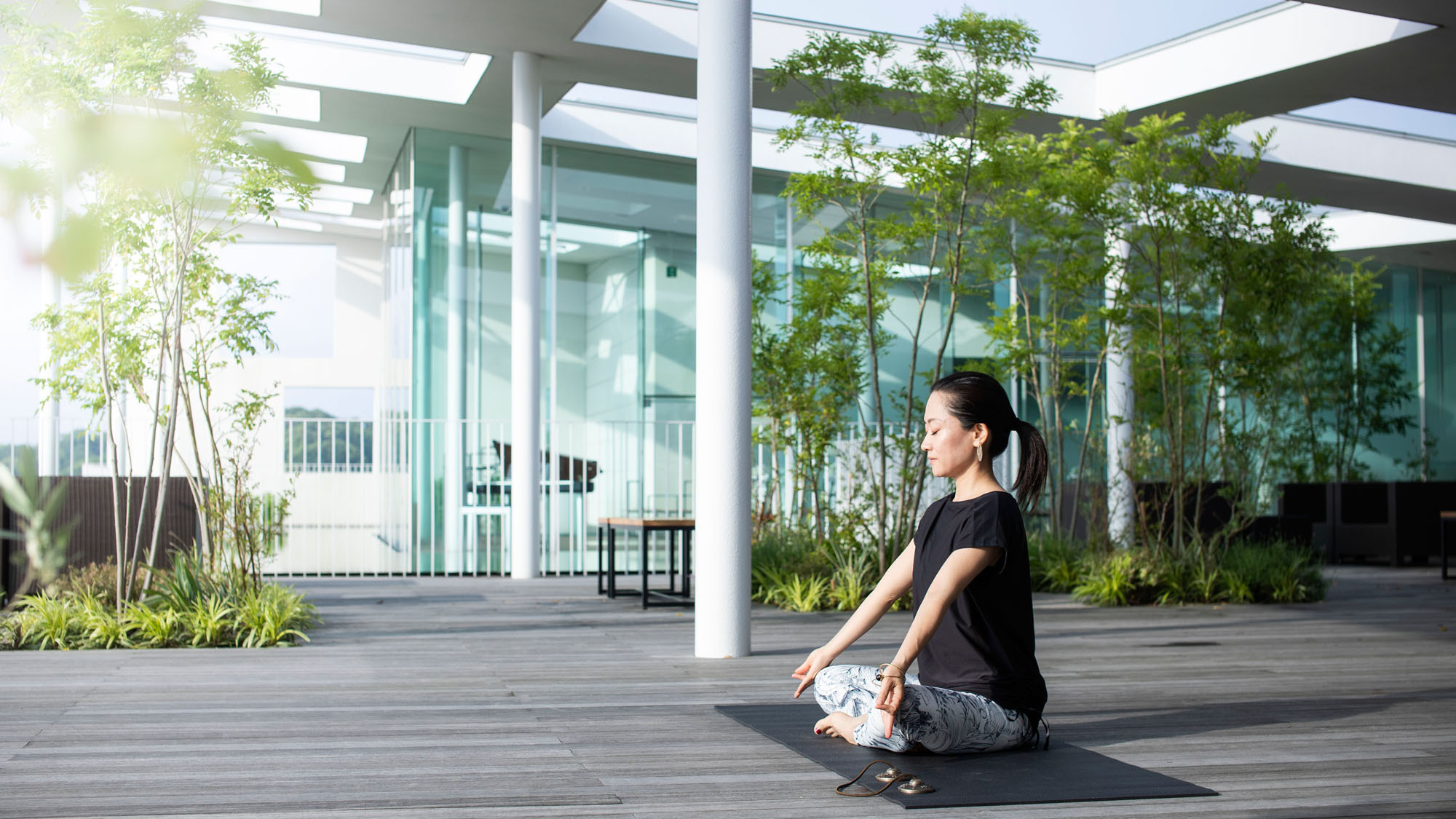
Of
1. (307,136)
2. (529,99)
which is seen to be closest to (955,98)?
(529,99)

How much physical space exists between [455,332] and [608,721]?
789cm

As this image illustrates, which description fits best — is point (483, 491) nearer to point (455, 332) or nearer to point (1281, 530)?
point (455, 332)

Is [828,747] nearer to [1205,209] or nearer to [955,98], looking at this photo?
[955,98]

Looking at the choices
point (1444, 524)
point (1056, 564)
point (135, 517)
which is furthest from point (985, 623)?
point (1444, 524)

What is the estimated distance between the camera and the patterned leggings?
2.77 meters

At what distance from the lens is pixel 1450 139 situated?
38.7 ft

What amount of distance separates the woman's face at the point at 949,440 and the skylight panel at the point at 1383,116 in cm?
995

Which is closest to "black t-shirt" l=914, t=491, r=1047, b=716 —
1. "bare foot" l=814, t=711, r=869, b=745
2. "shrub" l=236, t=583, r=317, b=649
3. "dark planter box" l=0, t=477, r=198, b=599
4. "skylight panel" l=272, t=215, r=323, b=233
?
"bare foot" l=814, t=711, r=869, b=745

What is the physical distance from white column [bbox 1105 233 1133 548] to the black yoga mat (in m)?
5.65

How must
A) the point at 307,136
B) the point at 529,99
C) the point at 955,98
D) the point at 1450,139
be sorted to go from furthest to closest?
the point at 1450,139 → the point at 529,99 → the point at 955,98 → the point at 307,136

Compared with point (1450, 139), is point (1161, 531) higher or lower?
lower

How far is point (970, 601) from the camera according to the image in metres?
2.91


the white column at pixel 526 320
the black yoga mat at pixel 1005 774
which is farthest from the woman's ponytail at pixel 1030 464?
the white column at pixel 526 320

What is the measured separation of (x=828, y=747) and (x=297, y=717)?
167 centimetres
